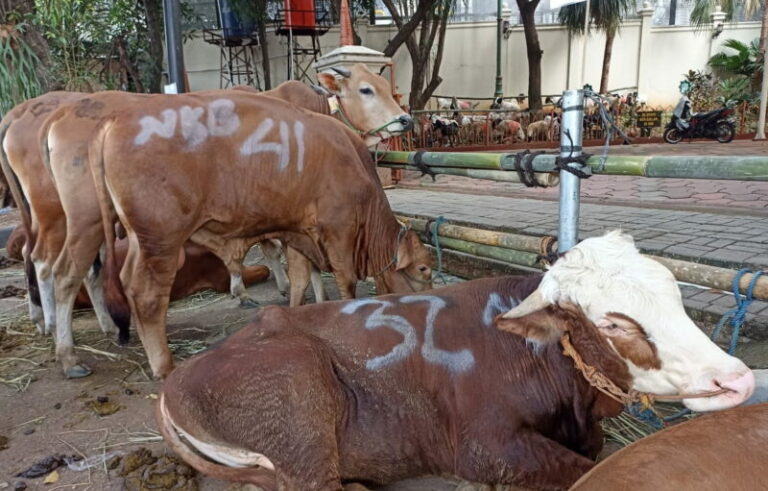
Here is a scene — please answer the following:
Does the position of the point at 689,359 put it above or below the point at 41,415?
above

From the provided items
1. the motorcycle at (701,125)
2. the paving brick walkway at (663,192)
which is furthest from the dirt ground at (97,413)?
the motorcycle at (701,125)

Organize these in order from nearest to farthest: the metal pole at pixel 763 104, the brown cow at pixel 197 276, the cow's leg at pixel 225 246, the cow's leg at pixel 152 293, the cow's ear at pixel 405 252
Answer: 1. the cow's leg at pixel 152 293
2. the cow's leg at pixel 225 246
3. the cow's ear at pixel 405 252
4. the brown cow at pixel 197 276
5. the metal pole at pixel 763 104

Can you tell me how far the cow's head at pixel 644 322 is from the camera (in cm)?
160

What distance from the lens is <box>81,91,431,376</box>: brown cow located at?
321cm

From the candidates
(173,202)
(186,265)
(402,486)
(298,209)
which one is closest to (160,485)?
(402,486)

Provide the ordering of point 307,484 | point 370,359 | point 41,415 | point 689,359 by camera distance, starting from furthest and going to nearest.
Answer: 1. point 41,415
2. point 370,359
3. point 307,484
4. point 689,359

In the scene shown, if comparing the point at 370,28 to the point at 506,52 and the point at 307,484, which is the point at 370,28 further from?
the point at 307,484

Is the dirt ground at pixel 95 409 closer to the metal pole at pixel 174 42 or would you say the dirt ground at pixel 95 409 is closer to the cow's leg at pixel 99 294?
the cow's leg at pixel 99 294

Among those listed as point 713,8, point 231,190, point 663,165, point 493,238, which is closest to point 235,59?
point 231,190

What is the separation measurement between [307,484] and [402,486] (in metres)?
0.54

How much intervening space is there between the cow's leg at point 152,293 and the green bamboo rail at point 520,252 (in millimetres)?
1730

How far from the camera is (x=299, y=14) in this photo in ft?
46.5

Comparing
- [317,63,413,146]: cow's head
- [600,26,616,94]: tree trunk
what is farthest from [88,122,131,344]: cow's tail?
[600,26,616,94]: tree trunk

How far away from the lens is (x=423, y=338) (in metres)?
2.13
